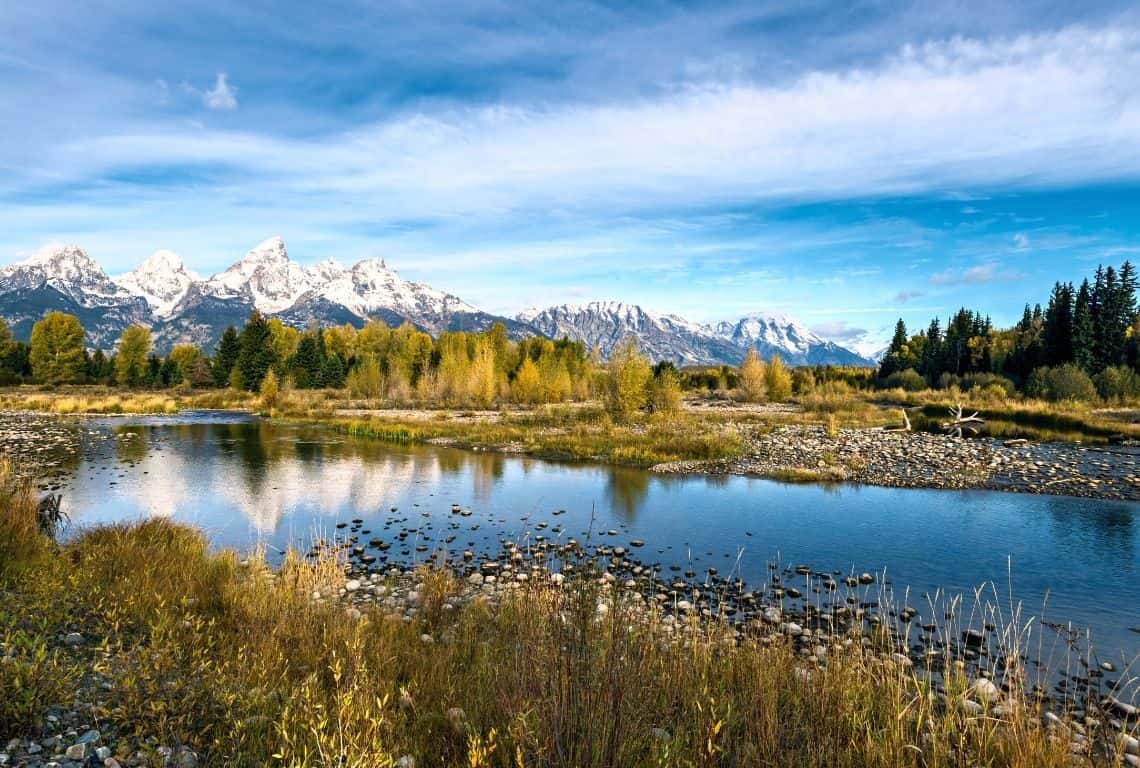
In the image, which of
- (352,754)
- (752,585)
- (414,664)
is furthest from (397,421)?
(352,754)

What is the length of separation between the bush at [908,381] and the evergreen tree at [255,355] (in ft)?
273

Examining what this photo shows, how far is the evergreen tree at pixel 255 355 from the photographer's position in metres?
78.0

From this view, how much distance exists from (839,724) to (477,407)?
6240cm

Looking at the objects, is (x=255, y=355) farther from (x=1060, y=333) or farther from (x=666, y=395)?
(x=1060, y=333)

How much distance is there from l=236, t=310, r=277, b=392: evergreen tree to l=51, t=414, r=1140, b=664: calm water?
52238 millimetres

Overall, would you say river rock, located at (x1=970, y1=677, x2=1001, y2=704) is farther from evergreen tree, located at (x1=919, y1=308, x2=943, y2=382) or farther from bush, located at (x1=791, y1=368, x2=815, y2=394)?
evergreen tree, located at (x1=919, y1=308, x2=943, y2=382)

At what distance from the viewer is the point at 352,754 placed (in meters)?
3.22

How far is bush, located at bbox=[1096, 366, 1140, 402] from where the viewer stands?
167 feet

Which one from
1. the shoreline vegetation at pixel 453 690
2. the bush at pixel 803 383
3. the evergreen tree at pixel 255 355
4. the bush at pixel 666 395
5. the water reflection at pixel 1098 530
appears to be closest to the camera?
the shoreline vegetation at pixel 453 690

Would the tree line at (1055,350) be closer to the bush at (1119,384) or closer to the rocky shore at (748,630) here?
the bush at (1119,384)

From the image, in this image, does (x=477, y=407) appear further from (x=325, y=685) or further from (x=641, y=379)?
(x=325, y=685)

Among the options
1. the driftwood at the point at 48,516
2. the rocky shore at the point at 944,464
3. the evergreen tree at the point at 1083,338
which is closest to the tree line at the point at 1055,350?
the evergreen tree at the point at 1083,338

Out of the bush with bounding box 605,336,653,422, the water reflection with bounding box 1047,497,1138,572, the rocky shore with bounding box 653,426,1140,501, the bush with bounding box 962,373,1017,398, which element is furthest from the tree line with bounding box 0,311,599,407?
the water reflection with bounding box 1047,497,1138,572

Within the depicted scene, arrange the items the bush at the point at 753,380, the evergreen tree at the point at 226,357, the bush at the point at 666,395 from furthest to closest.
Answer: the evergreen tree at the point at 226,357 < the bush at the point at 753,380 < the bush at the point at 666,395
